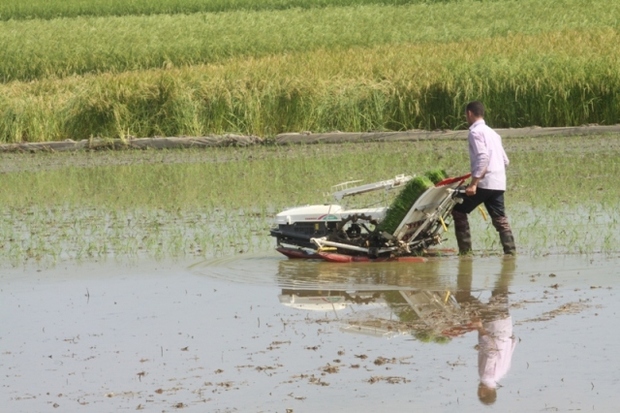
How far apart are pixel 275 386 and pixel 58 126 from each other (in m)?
17.5

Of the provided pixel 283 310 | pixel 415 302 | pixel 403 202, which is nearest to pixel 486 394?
pixel 415 302

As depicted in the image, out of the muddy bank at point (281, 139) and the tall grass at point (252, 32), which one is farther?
the tall grass at point (252, 32)

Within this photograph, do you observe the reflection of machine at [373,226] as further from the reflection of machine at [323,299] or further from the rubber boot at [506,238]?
the reflection of machine at [323,299]

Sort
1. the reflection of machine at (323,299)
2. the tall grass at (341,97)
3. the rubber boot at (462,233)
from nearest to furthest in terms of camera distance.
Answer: the reflection of machine at (323,299)
the rubber boot at (462,233)
the tall grass at (341,97)

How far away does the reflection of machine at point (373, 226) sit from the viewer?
10781mm

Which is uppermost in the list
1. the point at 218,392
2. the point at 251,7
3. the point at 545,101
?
the point at 251,7

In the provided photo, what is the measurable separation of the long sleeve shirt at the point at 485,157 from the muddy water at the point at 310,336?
0.69 meters

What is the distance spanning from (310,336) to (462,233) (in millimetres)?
3389

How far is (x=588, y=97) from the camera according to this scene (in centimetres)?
2122

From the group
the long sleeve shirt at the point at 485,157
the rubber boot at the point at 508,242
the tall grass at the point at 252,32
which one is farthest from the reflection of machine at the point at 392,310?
the tall grass at the point at 252,32

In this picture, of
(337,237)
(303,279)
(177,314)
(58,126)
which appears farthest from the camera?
(58,126)

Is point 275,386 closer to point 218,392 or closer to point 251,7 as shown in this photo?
point 218,392

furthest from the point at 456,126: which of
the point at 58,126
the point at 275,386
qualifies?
the point at 275,386

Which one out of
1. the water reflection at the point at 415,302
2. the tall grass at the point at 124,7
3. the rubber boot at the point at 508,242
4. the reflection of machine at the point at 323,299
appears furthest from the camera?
the tall grass at the point at 124,7
